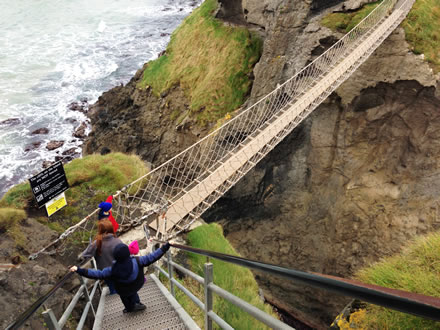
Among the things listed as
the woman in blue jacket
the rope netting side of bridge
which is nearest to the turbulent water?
the rope netting side of bridge

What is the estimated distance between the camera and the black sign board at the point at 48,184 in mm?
5844

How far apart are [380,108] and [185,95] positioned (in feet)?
28.0

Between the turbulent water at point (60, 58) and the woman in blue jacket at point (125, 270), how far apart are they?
1586 centimetres

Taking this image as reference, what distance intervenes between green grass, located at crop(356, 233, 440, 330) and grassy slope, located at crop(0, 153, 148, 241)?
5.71 meters

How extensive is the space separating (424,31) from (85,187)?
1126 centimetres

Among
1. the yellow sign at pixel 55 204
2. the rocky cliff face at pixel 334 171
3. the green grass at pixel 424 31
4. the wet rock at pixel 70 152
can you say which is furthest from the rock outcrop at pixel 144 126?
the green grass at pixel 424 31

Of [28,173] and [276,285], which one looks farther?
[28,173]

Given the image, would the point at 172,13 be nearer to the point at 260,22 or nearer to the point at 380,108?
the point at 260,22

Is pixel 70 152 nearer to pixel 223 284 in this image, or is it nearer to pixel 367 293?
pixel 223 284

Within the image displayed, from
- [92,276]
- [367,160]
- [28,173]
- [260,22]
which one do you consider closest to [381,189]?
[367,160]

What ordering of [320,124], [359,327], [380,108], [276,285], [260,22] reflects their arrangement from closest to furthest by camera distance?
1. [359,327]
2. [380,108]
3. [320,124]
4. [276,285]
5. [260,22]

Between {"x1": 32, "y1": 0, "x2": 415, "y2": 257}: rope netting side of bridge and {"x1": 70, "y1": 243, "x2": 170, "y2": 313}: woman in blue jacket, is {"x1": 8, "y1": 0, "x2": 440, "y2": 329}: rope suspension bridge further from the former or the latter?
{"x1": 70, "y1": 243, "x2": 170, "y2": 313}: woman in blue jacket

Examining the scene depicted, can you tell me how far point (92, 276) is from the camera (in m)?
2.83

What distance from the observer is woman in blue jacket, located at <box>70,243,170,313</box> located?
2826 mm
